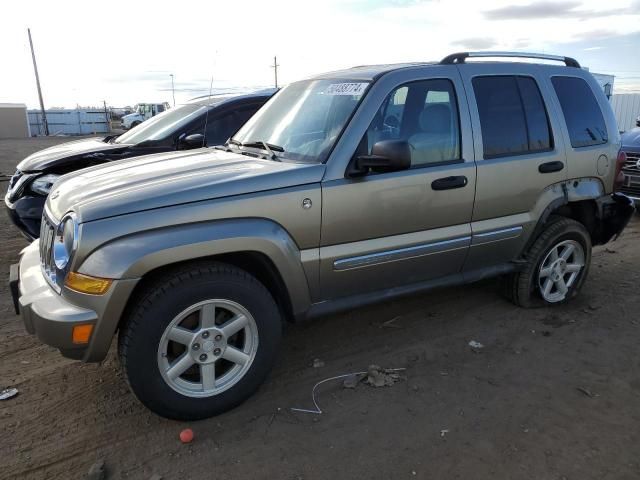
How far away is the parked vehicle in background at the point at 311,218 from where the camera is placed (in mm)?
2709

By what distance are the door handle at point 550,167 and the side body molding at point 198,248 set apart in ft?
7.06

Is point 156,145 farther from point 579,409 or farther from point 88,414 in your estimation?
point 579,409

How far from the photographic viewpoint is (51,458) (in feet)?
8.92

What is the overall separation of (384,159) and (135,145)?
12.9 ft

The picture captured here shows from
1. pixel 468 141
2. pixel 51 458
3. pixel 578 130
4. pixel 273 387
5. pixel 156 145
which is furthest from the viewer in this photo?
pixel 156 145

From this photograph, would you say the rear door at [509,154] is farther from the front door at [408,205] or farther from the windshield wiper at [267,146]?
the windshield wiper at [267,146]

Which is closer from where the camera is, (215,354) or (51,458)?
(51,458)

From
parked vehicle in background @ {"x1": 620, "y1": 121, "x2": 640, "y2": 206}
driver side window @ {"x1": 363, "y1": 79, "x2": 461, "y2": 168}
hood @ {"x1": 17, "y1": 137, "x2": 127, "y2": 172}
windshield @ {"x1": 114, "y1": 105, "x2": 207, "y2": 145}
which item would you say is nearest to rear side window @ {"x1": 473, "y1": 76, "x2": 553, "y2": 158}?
driver side window @ {"x1": 363, "y1": 79, "x2": 461, "y2": 168}

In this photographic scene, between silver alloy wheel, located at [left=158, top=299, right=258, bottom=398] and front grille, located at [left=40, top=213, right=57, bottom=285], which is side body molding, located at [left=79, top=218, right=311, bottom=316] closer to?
silver alloy wheel, located at [left=158, top=299, right=258, bottom=398]

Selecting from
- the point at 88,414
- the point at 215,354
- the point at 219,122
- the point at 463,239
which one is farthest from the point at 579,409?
the point at 219,122

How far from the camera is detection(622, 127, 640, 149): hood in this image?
27.0ft

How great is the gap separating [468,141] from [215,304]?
2.10m

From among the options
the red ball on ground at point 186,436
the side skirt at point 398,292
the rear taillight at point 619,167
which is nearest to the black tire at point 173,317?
the red ball on ground at point 186,436

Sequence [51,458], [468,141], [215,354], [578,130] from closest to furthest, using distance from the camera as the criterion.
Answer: [51,458]
[215,354]
[468,141]
[578,130]
